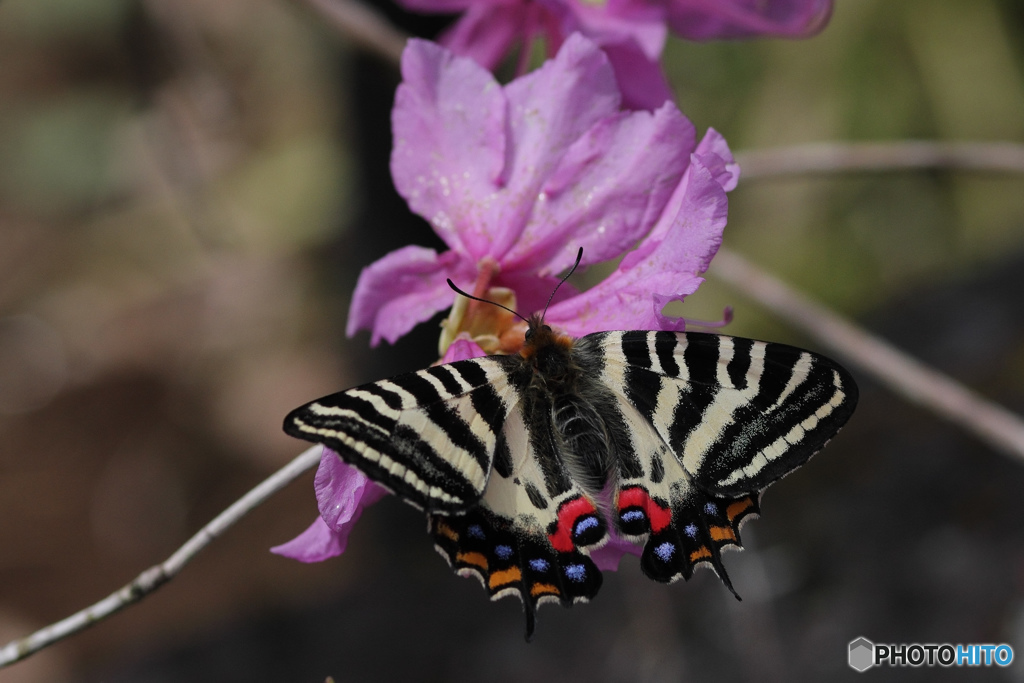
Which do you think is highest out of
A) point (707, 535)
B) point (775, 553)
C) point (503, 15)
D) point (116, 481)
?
point (503, 15)

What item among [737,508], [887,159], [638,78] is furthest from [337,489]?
[887,159]

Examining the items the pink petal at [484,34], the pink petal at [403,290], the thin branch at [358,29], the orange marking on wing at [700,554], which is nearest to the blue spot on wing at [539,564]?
the orange marking on wing at [700,554]

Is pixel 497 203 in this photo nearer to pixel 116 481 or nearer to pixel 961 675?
pixel 961 675

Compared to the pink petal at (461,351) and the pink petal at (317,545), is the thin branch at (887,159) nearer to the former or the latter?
the pink petal at (461,351)

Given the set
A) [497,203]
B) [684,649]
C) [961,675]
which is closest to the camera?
[497,203]

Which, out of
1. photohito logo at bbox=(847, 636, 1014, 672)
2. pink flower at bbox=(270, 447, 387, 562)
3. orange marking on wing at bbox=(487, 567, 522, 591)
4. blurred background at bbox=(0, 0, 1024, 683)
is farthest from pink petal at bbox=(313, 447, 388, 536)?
photohito logo at bbox=(847, 636, 1014, 672)

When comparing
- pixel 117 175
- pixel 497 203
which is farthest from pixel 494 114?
pixel 117 175

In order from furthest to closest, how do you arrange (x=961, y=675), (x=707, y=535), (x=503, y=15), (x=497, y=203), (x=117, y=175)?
1. (x=117, y=175)
2. (x=961, y=675)
3. (x=503, y=15)
4. (x=497, y=203)
5. (x=707, y=535)

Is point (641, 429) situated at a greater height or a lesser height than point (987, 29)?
greater
